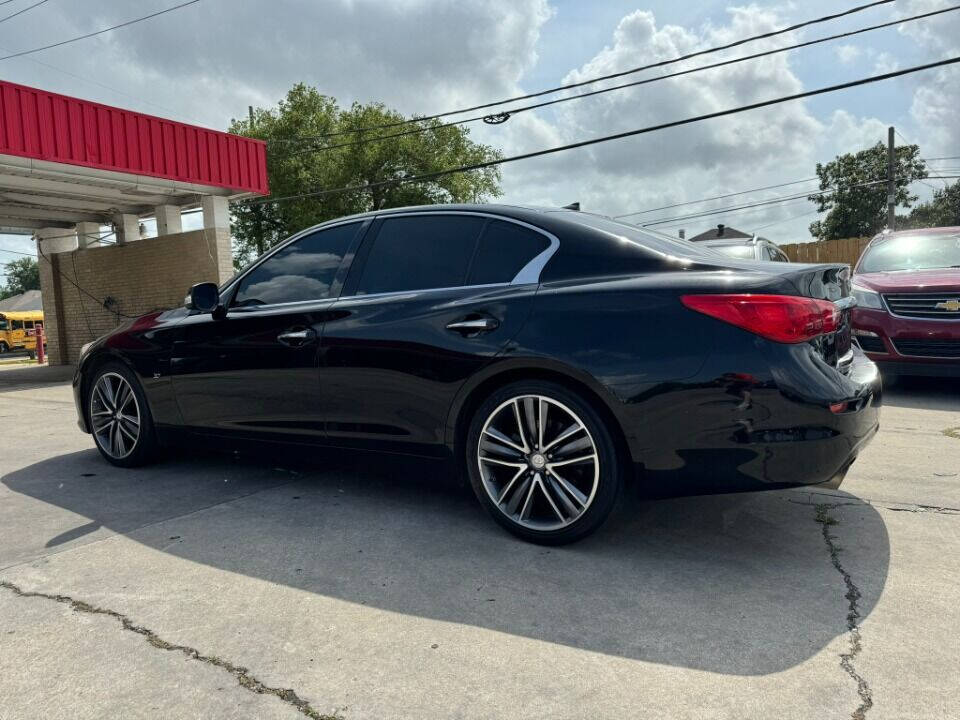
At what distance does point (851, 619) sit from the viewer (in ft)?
8.03

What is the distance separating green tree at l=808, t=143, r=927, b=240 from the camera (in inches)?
2222

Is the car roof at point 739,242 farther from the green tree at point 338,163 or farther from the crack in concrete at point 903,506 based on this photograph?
the green tree at point 338,163

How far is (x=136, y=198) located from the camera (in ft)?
48.3

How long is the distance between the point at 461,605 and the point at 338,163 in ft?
113

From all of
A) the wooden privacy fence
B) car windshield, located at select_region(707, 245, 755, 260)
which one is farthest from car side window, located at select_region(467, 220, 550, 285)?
the wooden privacy fence

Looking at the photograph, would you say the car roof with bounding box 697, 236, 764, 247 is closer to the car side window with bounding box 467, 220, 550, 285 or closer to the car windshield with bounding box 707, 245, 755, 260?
the car windshield with bounding box 707, 245, 755, 260

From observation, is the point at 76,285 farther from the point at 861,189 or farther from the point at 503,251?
the point at 861,189

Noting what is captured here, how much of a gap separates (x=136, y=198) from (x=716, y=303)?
14.5m

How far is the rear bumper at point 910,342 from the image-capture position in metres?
6.60

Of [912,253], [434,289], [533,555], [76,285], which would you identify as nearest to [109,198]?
[76,285]

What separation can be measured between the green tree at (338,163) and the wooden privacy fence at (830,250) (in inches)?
713

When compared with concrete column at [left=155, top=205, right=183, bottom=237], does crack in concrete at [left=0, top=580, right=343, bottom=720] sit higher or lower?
lower

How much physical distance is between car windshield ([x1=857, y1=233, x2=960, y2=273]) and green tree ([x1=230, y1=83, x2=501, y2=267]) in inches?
1122

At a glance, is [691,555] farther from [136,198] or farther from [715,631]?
[136,198]
